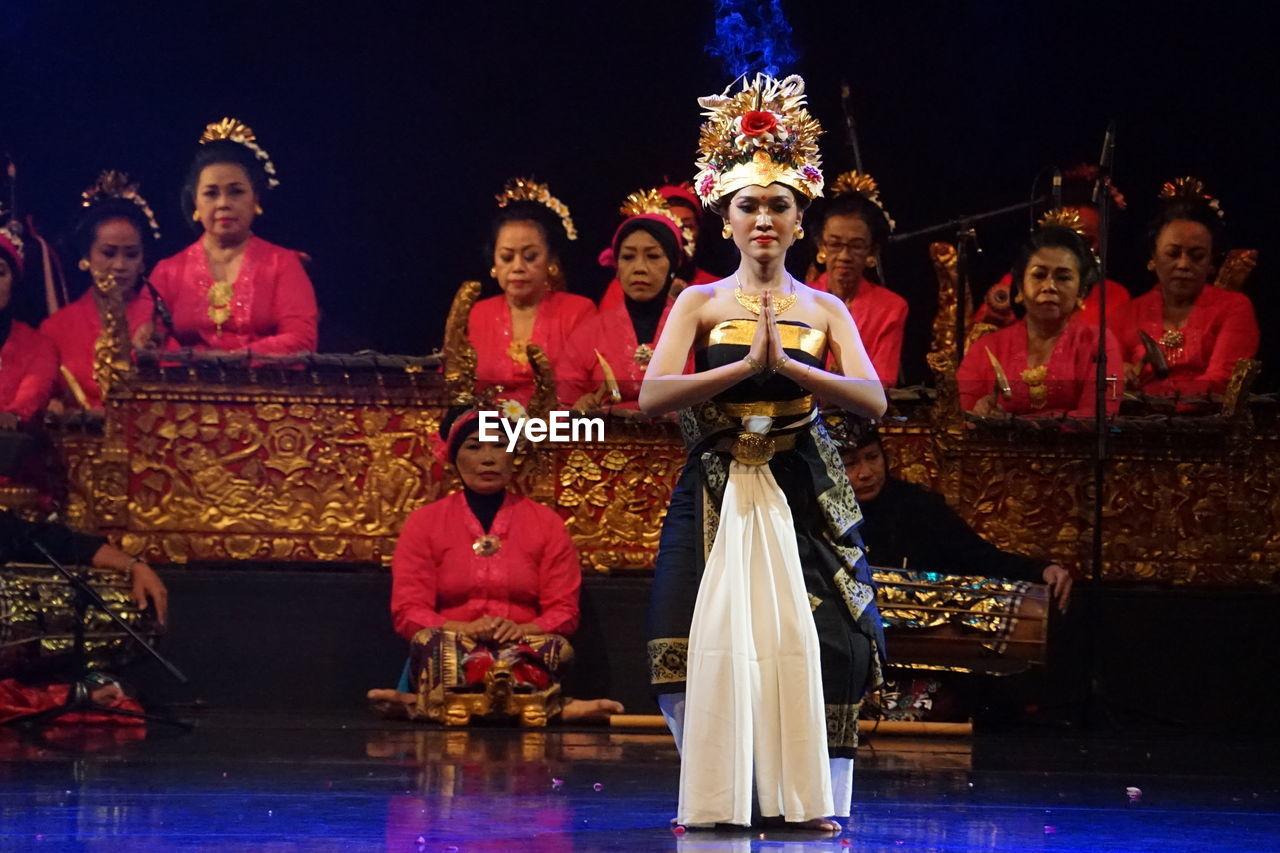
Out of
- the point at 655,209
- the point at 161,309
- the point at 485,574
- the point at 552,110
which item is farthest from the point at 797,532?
the point at 552,110

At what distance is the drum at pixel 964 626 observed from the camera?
19.4 ft

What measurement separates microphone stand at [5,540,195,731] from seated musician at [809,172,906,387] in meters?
3.08

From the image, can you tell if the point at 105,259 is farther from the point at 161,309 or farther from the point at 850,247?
the point at 850,247

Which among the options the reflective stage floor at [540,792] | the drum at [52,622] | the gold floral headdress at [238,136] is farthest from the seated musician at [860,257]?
the drum at [52,622]

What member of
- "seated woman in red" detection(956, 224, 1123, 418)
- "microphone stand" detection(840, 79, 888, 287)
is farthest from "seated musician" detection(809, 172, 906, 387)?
"seated woman in red" detection(956, 224, 1123, 418)

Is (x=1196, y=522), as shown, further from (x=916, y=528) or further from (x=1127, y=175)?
(x=1127, y=175)

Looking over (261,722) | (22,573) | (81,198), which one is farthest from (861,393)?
(81,198)

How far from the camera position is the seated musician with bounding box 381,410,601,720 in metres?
6.04

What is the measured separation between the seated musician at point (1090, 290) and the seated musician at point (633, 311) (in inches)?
56.0

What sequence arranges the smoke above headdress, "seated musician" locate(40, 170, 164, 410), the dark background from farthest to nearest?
1. the dark background
2. "seated musician" locate(40, 170, 164, 410)
3. the smoke above headdress

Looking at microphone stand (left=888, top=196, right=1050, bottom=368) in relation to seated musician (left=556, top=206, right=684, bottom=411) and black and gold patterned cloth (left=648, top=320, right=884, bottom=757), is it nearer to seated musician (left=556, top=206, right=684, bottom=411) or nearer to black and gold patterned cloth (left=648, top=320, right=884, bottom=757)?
seated musician (left=556, top=206, right=684, bottom=411)

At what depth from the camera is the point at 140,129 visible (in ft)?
26.4

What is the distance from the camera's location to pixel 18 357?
698cm

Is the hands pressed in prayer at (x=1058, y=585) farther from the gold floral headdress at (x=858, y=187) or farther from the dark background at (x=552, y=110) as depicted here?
the dark background at (x=552, y=110)
